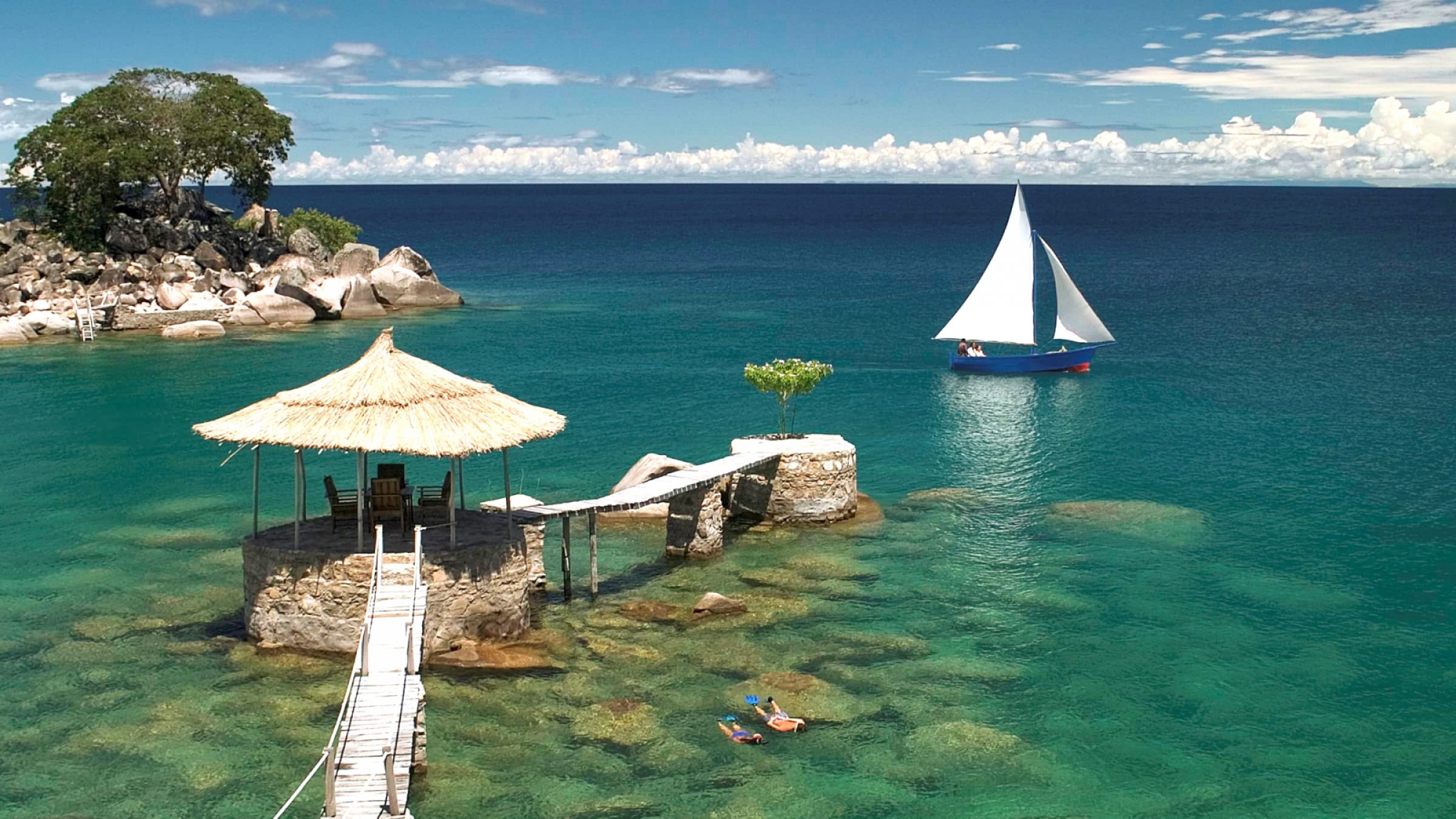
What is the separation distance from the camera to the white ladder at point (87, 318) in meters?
69.7

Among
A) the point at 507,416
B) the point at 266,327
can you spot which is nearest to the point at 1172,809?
the point at 507,416

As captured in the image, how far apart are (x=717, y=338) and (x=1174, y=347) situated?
25581 mm

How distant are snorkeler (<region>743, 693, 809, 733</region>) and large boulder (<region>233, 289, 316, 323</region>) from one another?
196 ft

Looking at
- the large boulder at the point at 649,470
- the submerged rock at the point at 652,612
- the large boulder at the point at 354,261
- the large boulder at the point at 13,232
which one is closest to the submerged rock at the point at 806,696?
the submerged rock at the point at 652,612

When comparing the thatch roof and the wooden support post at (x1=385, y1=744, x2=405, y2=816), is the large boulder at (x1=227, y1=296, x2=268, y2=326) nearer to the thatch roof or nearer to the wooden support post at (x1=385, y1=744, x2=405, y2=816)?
the thatch roof

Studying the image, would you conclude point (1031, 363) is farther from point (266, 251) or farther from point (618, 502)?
point (266, 251)

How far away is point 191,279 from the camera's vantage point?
3078 inches

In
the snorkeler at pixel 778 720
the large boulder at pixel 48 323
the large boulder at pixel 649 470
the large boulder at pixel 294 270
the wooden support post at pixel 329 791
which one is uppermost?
the large boulder at pixel 294 270

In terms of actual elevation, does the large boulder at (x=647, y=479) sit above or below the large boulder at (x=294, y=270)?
below

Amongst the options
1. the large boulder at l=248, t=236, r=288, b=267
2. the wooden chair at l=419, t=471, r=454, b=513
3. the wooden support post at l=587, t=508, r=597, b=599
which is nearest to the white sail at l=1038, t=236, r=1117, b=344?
the wooden support post at l=587, t=508, r=597, b=599

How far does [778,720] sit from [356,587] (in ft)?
28.9

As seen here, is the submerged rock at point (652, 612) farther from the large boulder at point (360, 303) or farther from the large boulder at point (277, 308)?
the large boulder at point (360, 303)

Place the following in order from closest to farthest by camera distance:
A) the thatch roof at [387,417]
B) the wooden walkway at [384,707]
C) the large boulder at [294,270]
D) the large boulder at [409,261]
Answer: the wooden walkway at [384,707], the thatch roof at [387,417], the large boulder at [294,270], the large boulder at [409,261]

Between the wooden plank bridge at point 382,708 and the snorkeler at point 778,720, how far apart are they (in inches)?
241
